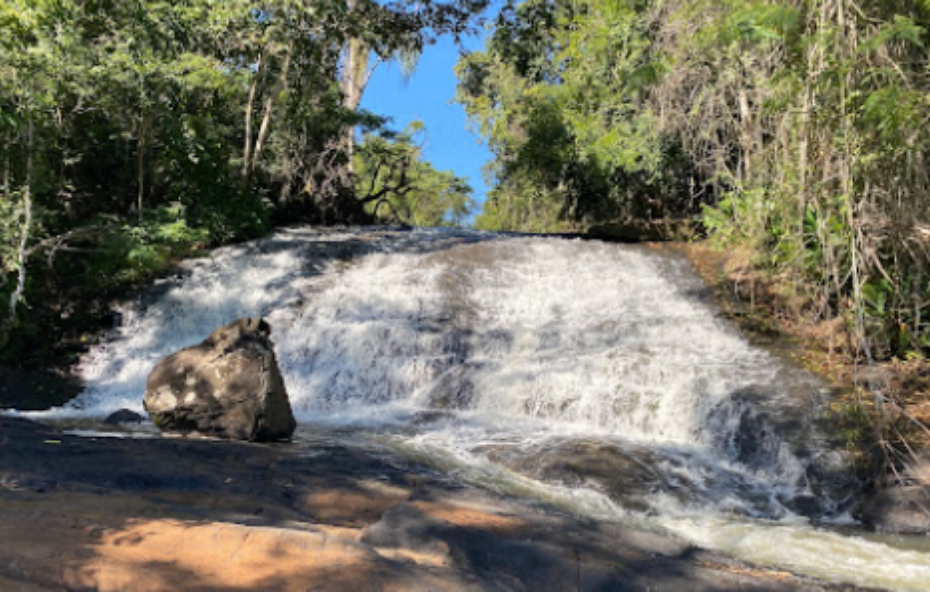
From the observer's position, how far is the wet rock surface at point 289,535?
2760mm

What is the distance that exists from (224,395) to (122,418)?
6.30 feet

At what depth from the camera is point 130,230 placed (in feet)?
40.4

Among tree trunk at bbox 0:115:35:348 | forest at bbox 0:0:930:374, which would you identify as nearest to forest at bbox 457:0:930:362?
forest at bbox 0:0:930:374

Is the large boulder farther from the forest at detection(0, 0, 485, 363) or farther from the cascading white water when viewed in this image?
the forest at detection(0, 0, 485, 363)

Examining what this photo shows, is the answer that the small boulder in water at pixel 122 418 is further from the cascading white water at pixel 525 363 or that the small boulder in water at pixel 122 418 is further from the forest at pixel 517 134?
the forest at pixel 517 134

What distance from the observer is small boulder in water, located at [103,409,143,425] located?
8398mm

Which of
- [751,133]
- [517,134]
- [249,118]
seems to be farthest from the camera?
[517,134]

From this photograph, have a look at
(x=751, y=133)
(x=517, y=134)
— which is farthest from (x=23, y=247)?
(x=517, y=134)

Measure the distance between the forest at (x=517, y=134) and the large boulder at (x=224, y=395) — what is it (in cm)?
371

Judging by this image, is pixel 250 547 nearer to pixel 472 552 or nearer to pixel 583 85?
pixel 472 552

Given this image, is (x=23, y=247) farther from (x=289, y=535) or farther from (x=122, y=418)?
(x=289, y=535)

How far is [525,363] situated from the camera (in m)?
9.86

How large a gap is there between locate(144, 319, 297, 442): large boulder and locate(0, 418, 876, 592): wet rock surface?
4.03ft

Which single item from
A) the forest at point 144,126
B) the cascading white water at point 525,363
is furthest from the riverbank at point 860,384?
the forest at point 144,126
